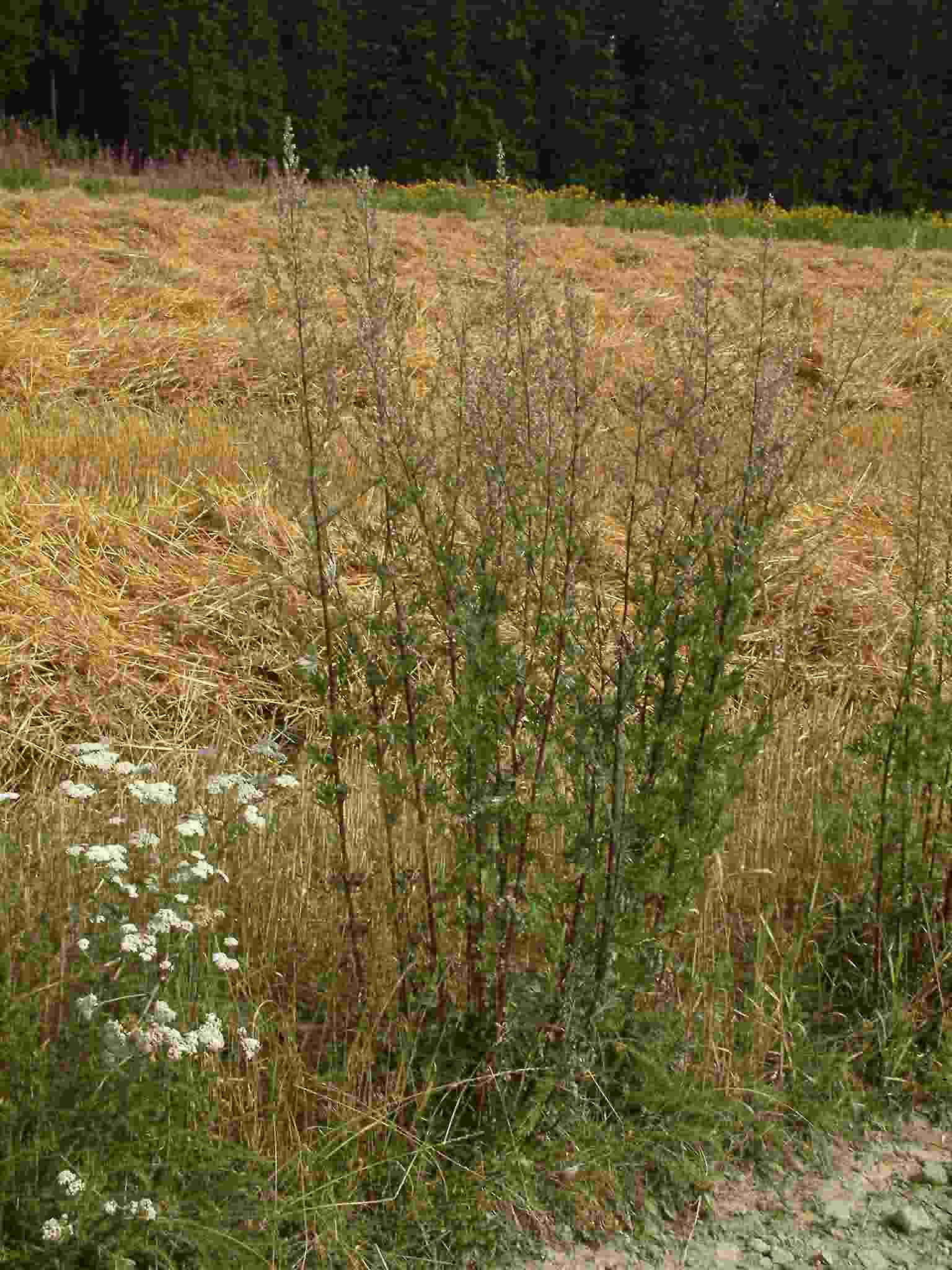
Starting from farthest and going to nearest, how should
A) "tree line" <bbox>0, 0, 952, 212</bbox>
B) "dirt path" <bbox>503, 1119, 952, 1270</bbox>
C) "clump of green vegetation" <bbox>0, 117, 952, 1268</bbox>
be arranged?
"tree line" <bbox>0, 0, 952, 212</bbox> → "dirt path" <bbox>503, 1119, 952, 1270</bbox> → "clump of green vegetation" <bbox>0, 117, 952, 1268</bbox>

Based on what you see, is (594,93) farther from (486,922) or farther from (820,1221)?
(820,1221)

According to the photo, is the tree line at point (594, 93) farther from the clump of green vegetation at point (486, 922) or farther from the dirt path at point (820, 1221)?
the dirt path at point (820, 1221)

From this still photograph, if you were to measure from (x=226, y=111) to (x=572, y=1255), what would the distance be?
72.4 ft

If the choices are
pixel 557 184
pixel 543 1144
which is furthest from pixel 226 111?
pixel 543 1144

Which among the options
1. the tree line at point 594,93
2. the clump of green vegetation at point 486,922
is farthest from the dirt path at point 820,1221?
the tree line at point 594,93

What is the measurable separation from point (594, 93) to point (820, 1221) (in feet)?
79.2

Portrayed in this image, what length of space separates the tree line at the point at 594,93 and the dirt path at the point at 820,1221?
866 inches

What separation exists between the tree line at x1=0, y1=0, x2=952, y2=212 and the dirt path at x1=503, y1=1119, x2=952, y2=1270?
22.0 m

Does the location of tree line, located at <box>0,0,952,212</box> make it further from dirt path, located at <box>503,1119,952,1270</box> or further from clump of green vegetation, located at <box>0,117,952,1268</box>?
dirt path, located at <box>503,1119,952,1270</box>

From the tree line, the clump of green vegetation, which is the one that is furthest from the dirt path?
the tree line

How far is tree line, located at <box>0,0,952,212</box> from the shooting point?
77.3 ft

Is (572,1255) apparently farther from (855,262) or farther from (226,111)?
(226,111)

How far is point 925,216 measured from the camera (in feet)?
72.3

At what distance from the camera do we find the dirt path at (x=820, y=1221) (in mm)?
2326
